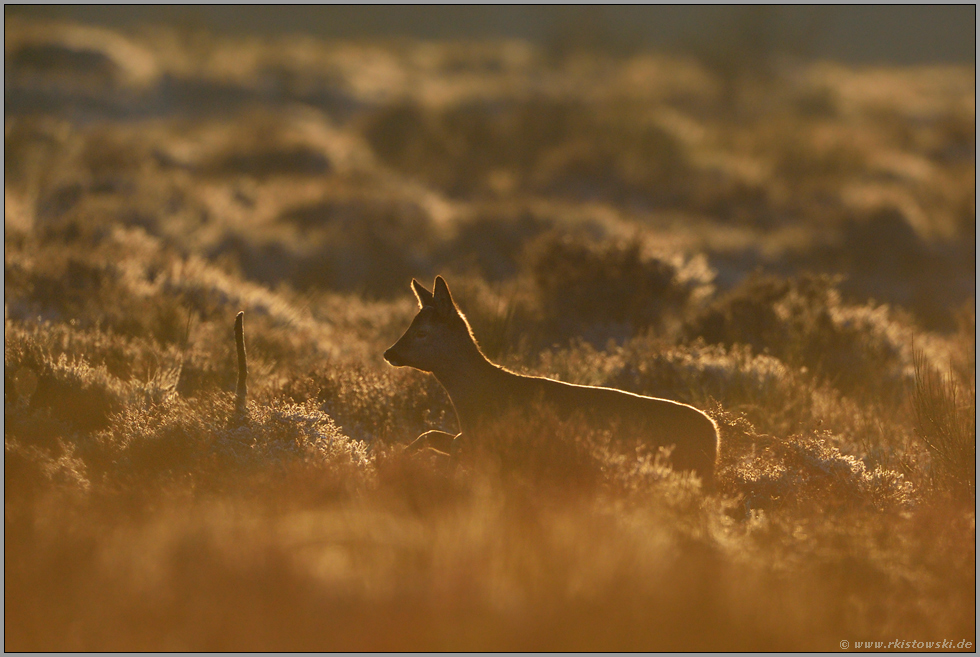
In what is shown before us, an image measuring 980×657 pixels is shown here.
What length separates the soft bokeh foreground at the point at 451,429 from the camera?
477 cm

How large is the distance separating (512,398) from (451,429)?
1.82 meters

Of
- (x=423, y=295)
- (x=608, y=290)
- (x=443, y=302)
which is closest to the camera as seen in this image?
(x=443, y=302)

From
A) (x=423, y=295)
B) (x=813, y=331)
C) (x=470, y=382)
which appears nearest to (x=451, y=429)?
(x=470, y=382)

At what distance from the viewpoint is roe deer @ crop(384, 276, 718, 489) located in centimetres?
721

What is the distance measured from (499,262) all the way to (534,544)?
829 inches

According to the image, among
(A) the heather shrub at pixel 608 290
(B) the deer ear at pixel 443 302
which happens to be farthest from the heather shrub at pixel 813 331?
(B) the deer ear at pixel 443 302

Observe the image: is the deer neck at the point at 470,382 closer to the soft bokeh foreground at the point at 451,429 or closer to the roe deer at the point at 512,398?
the roe deer at the point at 512,398

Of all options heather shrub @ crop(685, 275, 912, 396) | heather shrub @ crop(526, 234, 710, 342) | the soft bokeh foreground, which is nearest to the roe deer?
the soft bokeh foreground

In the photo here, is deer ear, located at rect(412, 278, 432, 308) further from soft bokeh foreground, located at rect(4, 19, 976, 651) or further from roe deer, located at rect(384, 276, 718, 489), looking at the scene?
soft bokeh foreground, located at rect(4, 19, 976, 651)

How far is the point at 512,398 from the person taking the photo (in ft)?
24.8

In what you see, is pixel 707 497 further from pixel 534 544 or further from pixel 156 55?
pixel 156 55

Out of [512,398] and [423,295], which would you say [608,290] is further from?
[512,398]

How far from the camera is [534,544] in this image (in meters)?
5.13

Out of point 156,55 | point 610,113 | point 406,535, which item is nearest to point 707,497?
point 406,535
